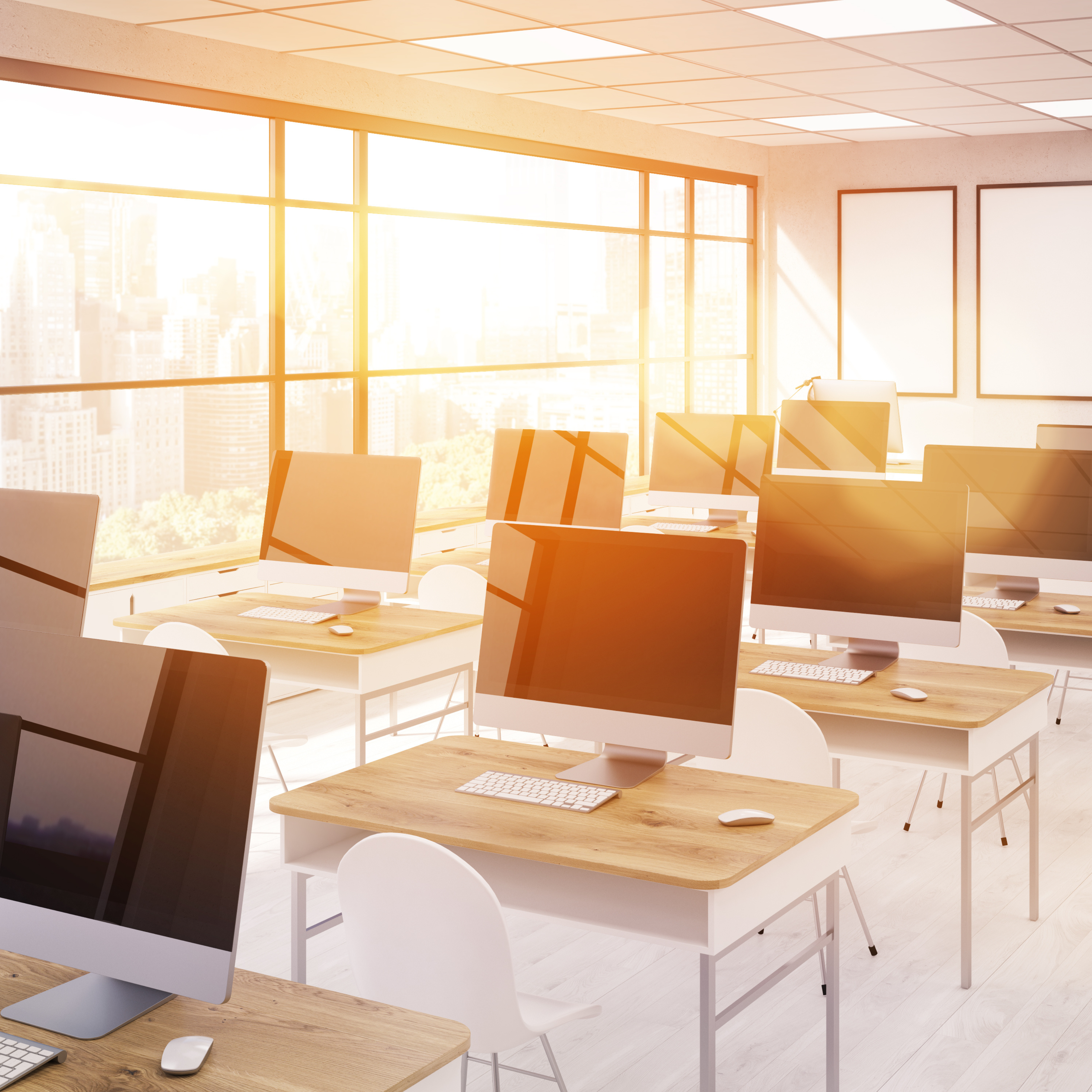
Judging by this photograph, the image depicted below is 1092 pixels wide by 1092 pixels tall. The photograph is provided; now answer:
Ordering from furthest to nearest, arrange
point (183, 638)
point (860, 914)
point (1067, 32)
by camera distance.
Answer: point (1067, 32), point (183, 638), point (860, 914)

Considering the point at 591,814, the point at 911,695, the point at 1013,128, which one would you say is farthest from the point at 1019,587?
the point at 1013,128

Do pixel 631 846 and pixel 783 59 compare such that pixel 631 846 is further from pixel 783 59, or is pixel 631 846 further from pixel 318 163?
pixel 783 59

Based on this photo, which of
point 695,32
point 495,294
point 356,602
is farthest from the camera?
point 495,294

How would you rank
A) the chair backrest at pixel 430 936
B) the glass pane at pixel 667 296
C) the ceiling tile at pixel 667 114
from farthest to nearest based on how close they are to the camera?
the glass pane at pixel 667 296, the ceiling tile at pixel 667 114, the chair backrest at pixel 430 936

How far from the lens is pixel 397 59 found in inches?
236

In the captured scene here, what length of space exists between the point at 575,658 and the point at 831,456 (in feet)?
13.1

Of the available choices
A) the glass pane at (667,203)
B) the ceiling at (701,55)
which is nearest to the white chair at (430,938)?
the ceiling at (701,55)

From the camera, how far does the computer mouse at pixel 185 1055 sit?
1519 mm

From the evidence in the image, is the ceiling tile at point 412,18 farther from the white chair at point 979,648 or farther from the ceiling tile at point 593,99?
the white chair at point 979,648

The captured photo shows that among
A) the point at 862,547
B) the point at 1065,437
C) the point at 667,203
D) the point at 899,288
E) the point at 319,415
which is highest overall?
the point at 667,203

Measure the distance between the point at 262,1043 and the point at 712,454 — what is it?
4794mm

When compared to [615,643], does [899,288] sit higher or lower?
higher

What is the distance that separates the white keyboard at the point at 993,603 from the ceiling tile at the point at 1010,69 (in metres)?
3.05

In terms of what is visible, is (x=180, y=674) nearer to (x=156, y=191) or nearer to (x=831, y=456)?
(x=156, y=191)
